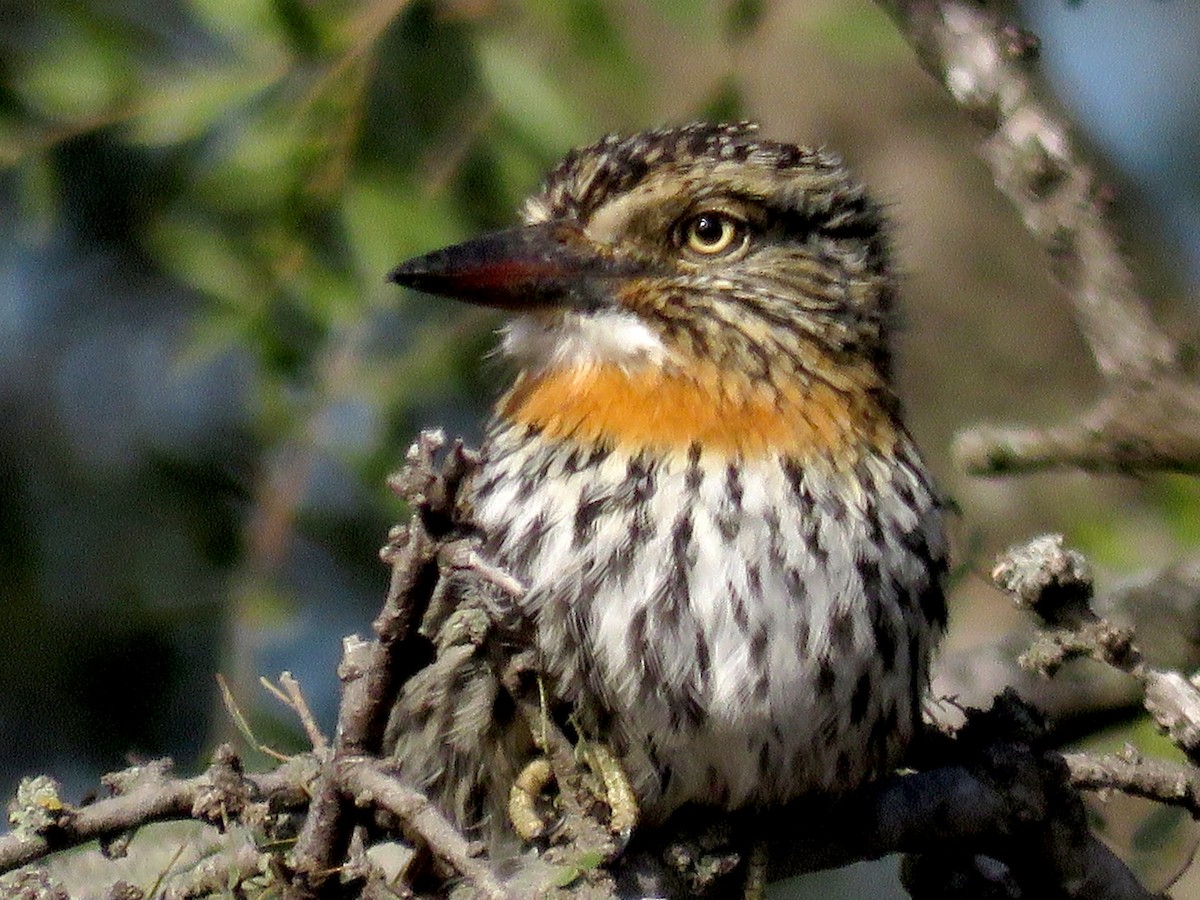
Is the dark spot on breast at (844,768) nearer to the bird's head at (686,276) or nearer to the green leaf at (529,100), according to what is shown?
the bird's head at (686,276)

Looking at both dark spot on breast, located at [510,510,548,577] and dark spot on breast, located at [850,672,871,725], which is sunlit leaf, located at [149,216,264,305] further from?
dark spot on breast, located at [850,672,871,725]

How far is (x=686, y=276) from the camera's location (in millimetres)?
3070

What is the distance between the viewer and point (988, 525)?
4.58 meters

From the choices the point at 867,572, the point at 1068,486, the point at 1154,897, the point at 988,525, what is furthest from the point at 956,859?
the point at 1068,486

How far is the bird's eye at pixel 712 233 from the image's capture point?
3113 mm

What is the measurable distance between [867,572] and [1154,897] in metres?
0.81

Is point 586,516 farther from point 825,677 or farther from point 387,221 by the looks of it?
point 387,221

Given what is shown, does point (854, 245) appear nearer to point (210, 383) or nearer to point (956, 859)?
point (956, 859)

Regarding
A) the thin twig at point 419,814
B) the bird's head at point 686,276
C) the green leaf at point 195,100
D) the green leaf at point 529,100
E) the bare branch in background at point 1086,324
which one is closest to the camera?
the thin twig at point 419,814

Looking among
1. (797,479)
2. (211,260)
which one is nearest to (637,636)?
(797,479)

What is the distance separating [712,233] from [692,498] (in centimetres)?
51

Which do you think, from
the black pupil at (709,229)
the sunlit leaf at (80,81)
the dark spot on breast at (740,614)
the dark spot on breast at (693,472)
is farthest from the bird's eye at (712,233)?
the sunlit leaf at (80,81)

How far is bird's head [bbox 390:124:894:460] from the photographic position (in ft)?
9.74

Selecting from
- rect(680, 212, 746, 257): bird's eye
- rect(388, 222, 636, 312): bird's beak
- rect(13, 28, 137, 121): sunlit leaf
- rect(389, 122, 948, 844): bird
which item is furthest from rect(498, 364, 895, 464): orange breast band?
rect(13, 28, 137, 121): sunlit leaf
